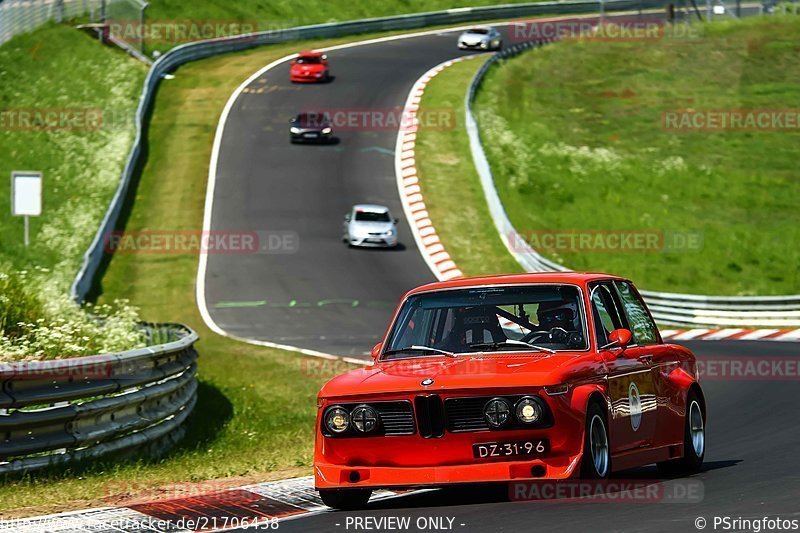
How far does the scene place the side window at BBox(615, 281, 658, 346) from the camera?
36.4ft

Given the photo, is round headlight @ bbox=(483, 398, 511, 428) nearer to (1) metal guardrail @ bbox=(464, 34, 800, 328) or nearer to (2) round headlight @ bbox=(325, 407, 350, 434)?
(2) round headlight @ bbox=(325, 407, 350, 434)

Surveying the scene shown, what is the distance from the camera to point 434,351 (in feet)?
33.1

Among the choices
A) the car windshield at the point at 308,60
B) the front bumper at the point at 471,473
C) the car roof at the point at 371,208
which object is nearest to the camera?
the front bumper at the point at 471,473

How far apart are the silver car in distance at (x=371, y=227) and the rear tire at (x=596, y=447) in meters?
29.4

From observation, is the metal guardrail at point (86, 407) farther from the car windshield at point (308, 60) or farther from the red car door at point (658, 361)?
the car windshield at point (308, 60)

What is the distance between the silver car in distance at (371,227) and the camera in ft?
128

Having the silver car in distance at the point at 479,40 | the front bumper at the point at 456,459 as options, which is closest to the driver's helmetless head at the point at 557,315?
the front bumper at the point at 456,459

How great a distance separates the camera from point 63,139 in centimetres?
4641

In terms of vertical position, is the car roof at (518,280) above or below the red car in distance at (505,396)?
above

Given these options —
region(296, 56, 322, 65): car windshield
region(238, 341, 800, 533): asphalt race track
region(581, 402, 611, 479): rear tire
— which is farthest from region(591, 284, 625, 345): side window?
region(296, 56, 322, 65): car windshield

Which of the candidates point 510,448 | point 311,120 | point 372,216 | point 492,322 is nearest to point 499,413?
point 510,448

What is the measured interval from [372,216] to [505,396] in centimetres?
3044

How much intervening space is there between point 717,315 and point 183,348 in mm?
20366

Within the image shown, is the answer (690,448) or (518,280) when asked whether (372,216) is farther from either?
(518,280)
